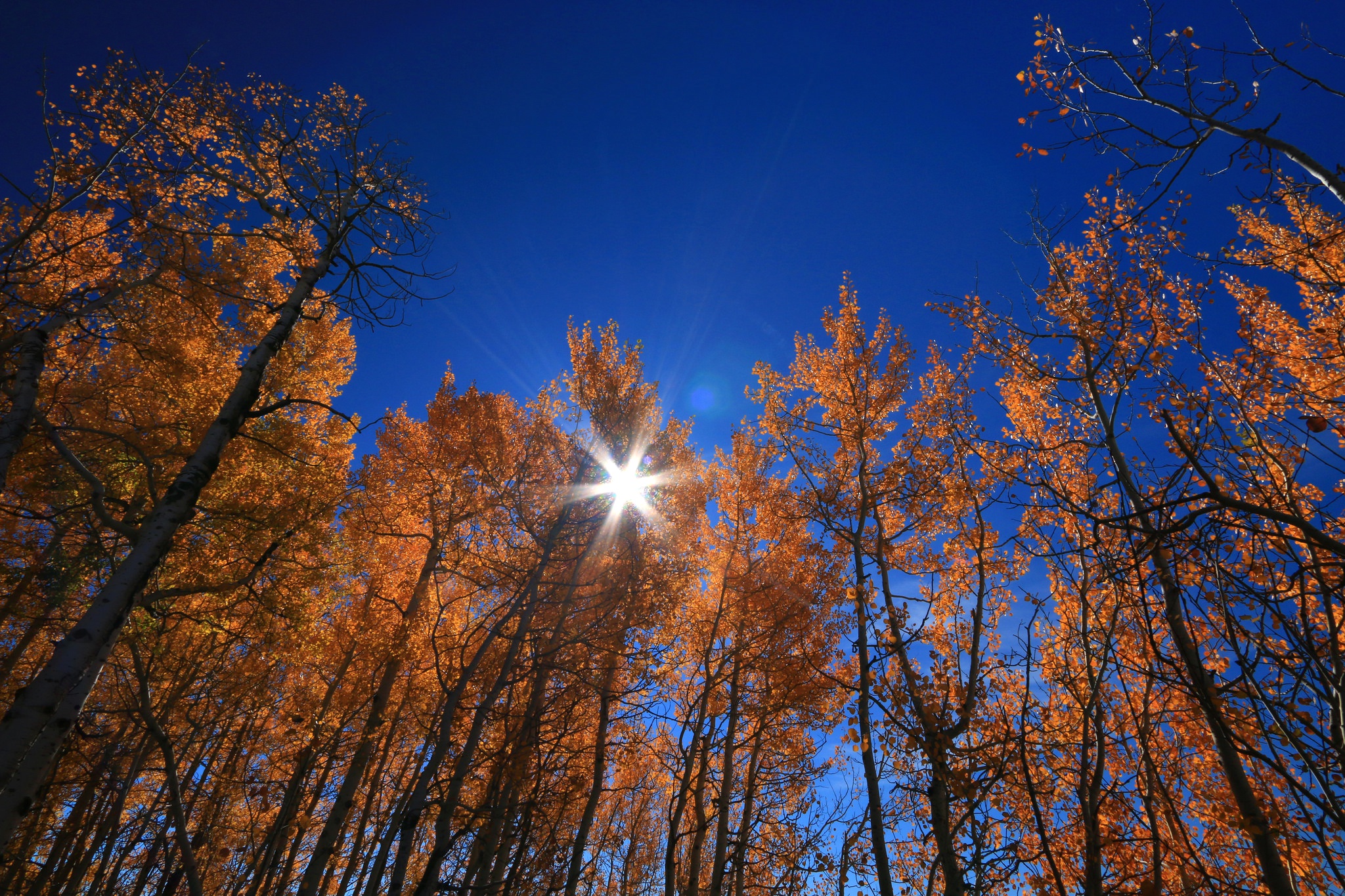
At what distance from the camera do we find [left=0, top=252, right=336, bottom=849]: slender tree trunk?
102 inches

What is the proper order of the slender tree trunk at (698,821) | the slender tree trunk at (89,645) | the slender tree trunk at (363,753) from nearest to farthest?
1. the slender tree trunk at (89,645)
2. the slender tree trunk at (363,753)
3. the slender tree trunk at (698,821)

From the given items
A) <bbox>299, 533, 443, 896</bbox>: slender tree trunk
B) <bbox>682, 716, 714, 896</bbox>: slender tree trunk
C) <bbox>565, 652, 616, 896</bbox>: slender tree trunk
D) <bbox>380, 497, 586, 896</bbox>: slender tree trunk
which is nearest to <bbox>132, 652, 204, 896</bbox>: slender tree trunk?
<bbox>380, 497, 586, 896</bbox>: slender tree trunk

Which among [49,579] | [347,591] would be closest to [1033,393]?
[347,591]

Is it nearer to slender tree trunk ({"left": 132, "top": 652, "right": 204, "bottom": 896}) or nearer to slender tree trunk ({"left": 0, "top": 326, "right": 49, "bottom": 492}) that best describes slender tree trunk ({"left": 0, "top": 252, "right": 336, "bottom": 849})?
slender tree trunk ({"left": 132, "top": 652, "right": 204, "bottom": 896})

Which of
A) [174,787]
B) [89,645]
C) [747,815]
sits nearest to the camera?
[89,645]

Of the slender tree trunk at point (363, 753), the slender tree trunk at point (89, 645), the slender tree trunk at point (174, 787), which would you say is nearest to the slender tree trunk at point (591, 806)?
the slender tree trunk at point (363, 753)

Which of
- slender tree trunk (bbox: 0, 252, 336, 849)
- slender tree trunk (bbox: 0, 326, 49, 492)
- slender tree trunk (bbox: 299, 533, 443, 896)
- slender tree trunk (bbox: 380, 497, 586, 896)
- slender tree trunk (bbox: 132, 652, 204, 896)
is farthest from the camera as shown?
slender tree trunk (bbox: 299, 533, 443, 896)

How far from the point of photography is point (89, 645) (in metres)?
2.81

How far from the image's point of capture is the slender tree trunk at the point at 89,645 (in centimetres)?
258

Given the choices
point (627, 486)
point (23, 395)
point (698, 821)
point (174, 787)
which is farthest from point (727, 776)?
point (23, 395)

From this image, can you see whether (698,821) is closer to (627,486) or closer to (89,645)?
(627,486)

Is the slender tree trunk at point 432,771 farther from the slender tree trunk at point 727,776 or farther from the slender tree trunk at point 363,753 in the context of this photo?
the slender tree trunk at point 727,776

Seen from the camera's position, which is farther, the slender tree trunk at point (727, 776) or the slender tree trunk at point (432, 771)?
the slender tree trunk at point (727, 776)

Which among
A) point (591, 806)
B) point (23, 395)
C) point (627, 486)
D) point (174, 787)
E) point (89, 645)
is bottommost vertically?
point (174, 787)
